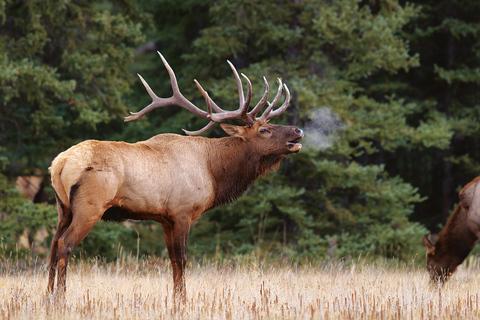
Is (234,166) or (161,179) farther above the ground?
(234,166)

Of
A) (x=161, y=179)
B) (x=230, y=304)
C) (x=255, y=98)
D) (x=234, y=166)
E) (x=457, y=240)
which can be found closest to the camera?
(x=230, y=304)

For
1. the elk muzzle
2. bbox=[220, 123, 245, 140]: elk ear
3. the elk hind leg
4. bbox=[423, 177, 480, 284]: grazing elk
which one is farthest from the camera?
bbox=[423, 177, 480, 284]: grazing elk

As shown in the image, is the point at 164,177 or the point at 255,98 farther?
the point at 255,98

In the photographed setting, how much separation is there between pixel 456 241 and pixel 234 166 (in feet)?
12.1

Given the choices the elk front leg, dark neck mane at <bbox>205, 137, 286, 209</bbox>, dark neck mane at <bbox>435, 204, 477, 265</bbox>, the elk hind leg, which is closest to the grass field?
the elk front leg

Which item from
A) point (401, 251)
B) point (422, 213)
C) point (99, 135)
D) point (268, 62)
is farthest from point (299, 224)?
point (422, 213)

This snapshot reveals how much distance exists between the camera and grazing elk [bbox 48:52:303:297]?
577 centimetres

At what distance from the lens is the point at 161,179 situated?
6250mm

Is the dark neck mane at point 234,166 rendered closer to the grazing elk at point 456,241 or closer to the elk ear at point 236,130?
the elk ear at point 236,130

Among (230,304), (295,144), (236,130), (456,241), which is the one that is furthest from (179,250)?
(456,241)

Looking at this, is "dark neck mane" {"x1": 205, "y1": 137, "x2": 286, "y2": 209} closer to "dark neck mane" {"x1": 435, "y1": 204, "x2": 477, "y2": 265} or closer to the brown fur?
the brown fur

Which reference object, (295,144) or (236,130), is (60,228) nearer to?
(236,130)

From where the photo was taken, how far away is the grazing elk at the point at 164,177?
227 inches

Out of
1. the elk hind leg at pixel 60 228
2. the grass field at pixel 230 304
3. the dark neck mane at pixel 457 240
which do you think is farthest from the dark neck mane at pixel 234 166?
the dark neck mane at pixel 457 240
